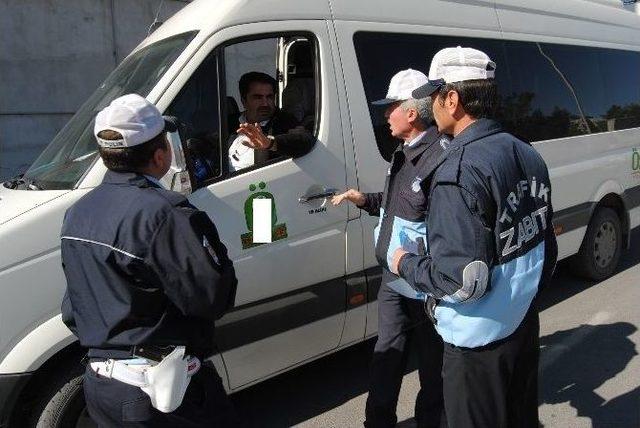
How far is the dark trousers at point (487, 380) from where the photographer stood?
203cm

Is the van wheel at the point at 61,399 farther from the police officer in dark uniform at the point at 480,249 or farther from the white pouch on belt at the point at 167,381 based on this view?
the police officer in dark uniform at the point at 480,249

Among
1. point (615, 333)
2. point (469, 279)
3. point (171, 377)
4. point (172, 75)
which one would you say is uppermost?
point (172, 75)

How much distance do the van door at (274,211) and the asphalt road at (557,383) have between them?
519 mm

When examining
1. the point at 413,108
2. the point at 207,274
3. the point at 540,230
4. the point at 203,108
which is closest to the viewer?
the point at 207,274

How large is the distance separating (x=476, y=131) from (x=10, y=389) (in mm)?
2094

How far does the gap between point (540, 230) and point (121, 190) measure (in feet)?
4.33

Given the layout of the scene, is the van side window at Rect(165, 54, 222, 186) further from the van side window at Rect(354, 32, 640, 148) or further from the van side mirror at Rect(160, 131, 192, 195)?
the van side window at Rect(354, 32, 640, 148)

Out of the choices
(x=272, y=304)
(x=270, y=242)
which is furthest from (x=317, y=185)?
(x=272, y=304)

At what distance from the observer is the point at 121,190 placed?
5.92 feet

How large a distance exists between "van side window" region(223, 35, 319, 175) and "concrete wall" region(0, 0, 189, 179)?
618 cm

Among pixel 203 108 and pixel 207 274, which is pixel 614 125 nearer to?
pixel 203 108

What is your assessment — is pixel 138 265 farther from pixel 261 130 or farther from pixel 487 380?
pixel 261 130

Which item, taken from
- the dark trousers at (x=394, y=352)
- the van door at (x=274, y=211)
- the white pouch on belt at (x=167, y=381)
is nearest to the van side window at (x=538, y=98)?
the van door at (x=274, y=211)

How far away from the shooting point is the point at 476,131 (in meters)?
1.96
